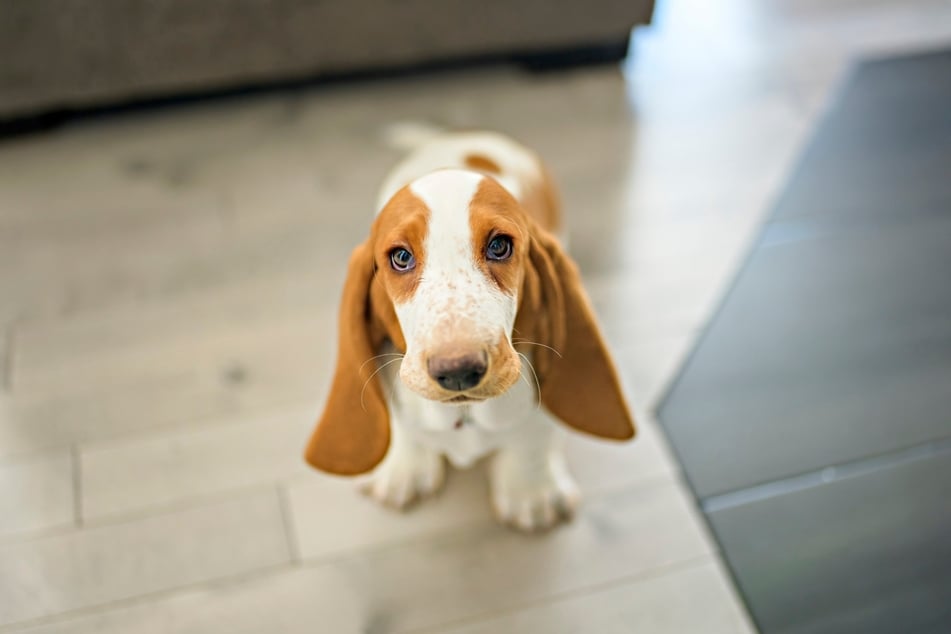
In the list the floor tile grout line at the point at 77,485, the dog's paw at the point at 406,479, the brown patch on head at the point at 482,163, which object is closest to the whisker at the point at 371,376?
the dog's paw at the point at 406,479

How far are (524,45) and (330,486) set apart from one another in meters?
0.94

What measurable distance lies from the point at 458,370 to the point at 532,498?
458mm

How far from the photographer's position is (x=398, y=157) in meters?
1.65

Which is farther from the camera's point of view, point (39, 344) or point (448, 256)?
point (39, 344)

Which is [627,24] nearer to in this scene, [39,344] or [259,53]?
[259,53]

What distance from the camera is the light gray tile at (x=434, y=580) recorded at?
113cm

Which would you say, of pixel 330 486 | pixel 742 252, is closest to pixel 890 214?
pixel 742 252

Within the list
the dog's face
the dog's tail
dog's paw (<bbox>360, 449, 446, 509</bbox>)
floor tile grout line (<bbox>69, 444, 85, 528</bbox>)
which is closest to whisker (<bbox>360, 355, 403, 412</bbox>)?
the dog's face

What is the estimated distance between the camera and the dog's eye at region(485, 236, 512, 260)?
833 millimetres

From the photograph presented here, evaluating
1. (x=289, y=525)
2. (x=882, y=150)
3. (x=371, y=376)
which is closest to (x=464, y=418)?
(x=371, y=376)

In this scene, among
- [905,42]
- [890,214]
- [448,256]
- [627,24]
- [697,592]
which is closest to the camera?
[448,256]

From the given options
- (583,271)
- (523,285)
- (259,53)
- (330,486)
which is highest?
(523,285)

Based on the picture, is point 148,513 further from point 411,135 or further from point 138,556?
point 411,135

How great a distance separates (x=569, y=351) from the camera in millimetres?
1005
